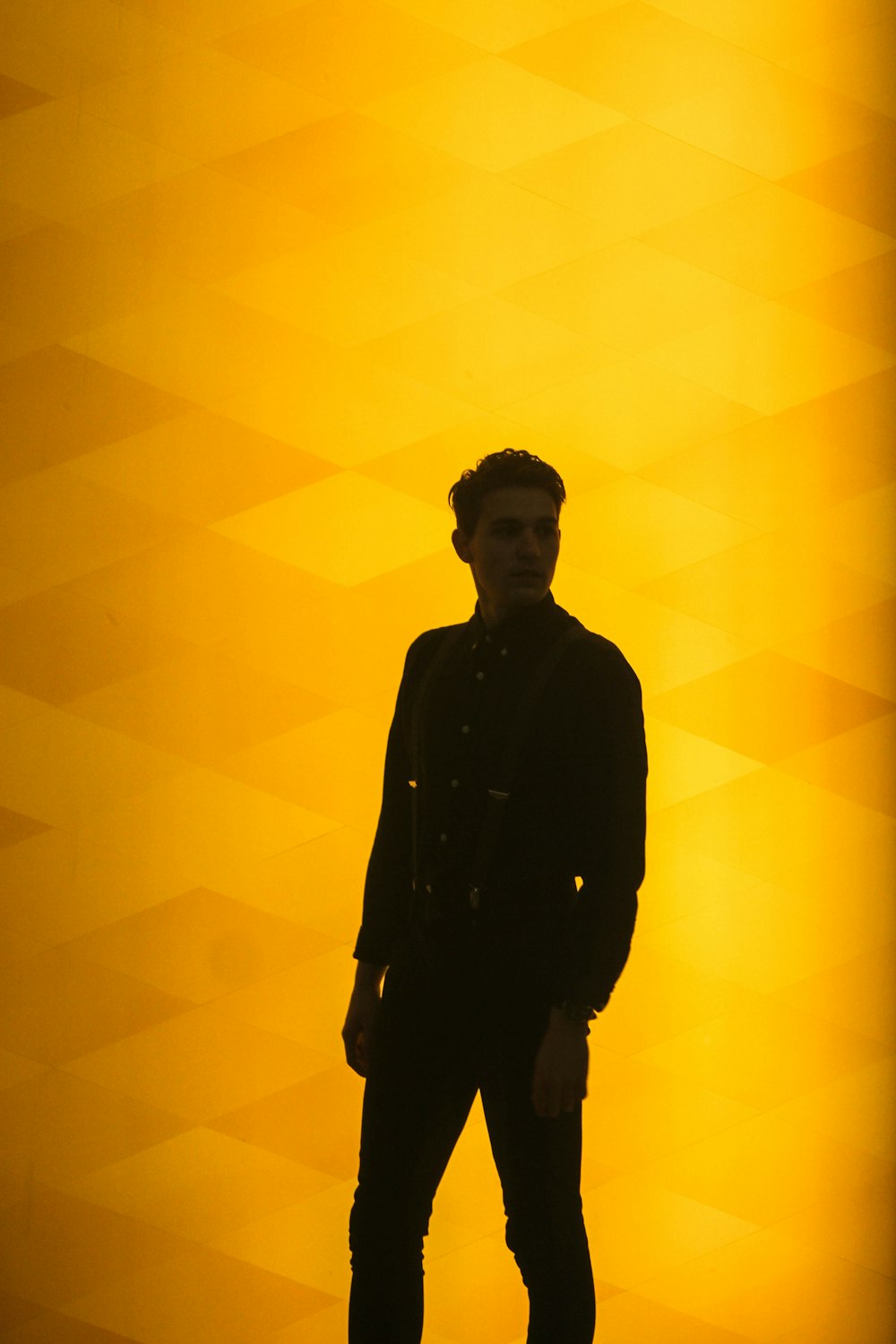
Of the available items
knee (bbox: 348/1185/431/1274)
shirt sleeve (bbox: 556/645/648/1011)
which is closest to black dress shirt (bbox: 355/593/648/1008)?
shirt sleeve (bbox: 556/645/648/1011)

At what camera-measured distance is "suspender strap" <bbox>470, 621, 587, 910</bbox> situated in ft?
5.42

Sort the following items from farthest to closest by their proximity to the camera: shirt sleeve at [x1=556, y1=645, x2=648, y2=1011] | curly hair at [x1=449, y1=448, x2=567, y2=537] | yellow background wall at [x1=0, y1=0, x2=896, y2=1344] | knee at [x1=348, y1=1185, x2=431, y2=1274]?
yellow background wall at [x1=0, y1=0, x2=896, y2=1344]
curly hair at [x1=449, y1=448, x2=567, y2=537]
knee at [x1=348, y1=1185, x2=431, y2=1274]
shirt sleeve at [x1=556, y1=645, x2=648, y2=1011]

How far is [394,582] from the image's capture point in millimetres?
2336

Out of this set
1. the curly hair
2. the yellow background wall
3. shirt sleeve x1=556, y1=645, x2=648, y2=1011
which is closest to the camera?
shirt sleeve x1=556, y1=645, x2=648, y2=1011

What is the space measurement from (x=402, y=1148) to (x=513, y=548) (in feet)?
2.65

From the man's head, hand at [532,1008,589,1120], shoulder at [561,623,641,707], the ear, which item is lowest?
hand at [532,1008,589,1120]

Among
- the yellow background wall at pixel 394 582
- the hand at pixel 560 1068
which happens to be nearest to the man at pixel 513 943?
the hand at pixel 560 1068

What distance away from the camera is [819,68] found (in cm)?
242

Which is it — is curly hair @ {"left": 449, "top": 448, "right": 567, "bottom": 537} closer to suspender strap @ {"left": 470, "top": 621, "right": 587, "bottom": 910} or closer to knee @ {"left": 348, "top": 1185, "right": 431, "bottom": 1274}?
suspender strap @ {"left": 470, "top": 621, "right": 587, "bottom": 910}

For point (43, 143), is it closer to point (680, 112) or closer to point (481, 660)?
point (680, 112)

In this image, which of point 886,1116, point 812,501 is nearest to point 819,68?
point 812,501

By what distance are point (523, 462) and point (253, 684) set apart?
2.45 ft

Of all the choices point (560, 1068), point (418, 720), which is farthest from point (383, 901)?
point (560, 1068)

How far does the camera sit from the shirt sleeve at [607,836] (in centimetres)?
160
